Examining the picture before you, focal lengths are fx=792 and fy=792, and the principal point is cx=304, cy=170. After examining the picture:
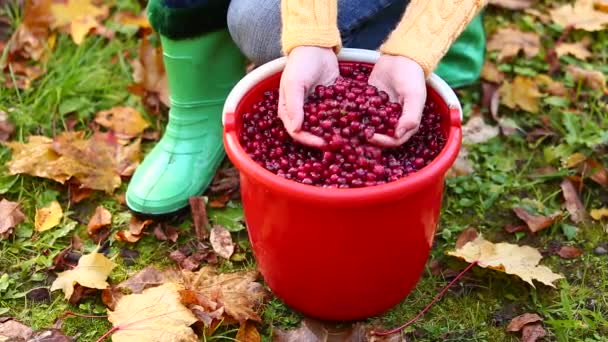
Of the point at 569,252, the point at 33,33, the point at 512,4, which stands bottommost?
the point at 569,252

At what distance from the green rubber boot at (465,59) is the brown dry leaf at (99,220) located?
0.96m

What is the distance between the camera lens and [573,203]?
6.25ft

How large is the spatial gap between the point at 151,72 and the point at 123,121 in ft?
0.61

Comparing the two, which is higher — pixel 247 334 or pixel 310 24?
pixel 310 24

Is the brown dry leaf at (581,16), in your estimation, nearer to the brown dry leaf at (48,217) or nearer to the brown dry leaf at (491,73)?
the brown dry leaf at (491,73)

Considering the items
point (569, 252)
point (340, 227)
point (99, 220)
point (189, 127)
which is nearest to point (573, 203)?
point (569, 252)

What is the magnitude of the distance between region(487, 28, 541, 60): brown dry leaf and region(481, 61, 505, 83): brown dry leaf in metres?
0.05

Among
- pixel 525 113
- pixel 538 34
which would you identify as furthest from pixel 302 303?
pixel 538 34

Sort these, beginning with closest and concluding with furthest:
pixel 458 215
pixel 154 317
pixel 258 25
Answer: pixel 154 317 < pixel 258 25 < pixel 458 215

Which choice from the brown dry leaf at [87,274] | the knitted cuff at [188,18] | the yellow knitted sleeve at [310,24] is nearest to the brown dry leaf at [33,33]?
the knitted cuff at [188,18]

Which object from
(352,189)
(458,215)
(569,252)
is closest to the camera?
(352,189)

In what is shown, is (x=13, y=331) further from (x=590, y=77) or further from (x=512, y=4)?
(x=512, y=4)

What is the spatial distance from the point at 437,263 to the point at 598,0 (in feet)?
4.02

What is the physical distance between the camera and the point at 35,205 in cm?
190
